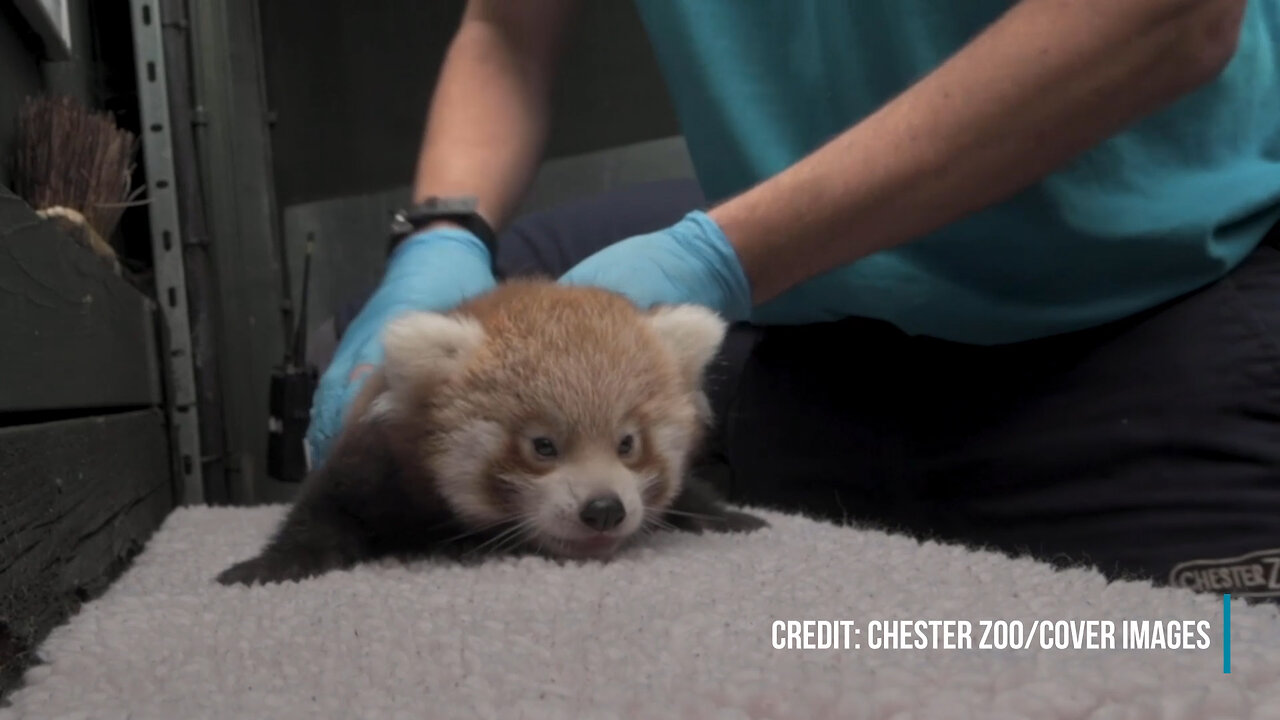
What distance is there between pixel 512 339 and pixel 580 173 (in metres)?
1.22

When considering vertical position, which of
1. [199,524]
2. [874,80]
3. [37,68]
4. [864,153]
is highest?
[37,68]

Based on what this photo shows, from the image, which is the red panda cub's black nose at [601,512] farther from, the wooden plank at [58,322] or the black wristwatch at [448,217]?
the black wristwatch at [448,217]

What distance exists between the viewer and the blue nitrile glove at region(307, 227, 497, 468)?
5.38ft

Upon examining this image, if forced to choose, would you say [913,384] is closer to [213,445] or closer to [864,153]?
[864,153]

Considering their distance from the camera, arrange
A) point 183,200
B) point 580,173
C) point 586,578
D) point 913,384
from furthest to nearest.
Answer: point 580,173 < point 183,200 < point 913,384 < point 586,578

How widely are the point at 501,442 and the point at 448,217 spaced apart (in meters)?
0.69

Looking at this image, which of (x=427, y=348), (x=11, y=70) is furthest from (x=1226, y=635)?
(x=11, y=70)

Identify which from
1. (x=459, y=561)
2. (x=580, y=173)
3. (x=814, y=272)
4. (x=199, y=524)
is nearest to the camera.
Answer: (x=459, y=561)

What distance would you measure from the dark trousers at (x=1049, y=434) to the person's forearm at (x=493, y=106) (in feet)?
1.88

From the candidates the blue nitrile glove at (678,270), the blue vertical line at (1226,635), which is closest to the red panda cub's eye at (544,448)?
the blue nitrile glove at (678,270)

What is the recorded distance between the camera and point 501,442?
1282mm

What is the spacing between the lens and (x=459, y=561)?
48.8 inches

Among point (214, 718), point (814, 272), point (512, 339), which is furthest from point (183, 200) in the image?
point (214, 718)

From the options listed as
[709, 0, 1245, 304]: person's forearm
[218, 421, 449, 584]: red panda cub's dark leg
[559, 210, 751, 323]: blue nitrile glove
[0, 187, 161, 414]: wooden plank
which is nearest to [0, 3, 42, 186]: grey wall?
[0, 187, 161, 414]: wooden plank
